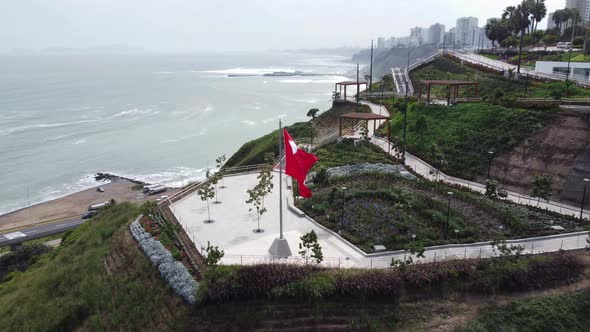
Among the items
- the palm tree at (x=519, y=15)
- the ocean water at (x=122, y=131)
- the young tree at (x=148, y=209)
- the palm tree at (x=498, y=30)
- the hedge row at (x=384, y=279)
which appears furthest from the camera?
the palm tree at (x=498, y=30)

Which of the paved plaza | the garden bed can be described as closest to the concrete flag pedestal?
the paved plaza

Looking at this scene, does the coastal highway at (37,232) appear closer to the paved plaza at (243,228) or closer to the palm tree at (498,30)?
the paved plaza at (243,228)

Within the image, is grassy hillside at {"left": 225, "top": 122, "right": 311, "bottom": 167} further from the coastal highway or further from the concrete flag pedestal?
the concrete flag pedestal

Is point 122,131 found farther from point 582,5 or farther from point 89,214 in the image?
point 582,5

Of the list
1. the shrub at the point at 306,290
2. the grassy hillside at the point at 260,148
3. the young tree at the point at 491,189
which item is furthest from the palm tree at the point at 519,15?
the shrub at the point at 306,290

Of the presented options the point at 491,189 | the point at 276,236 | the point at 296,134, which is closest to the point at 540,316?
the point at 491,189

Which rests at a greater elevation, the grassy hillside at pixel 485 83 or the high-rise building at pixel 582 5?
the high-rise building at pixel 582 5
